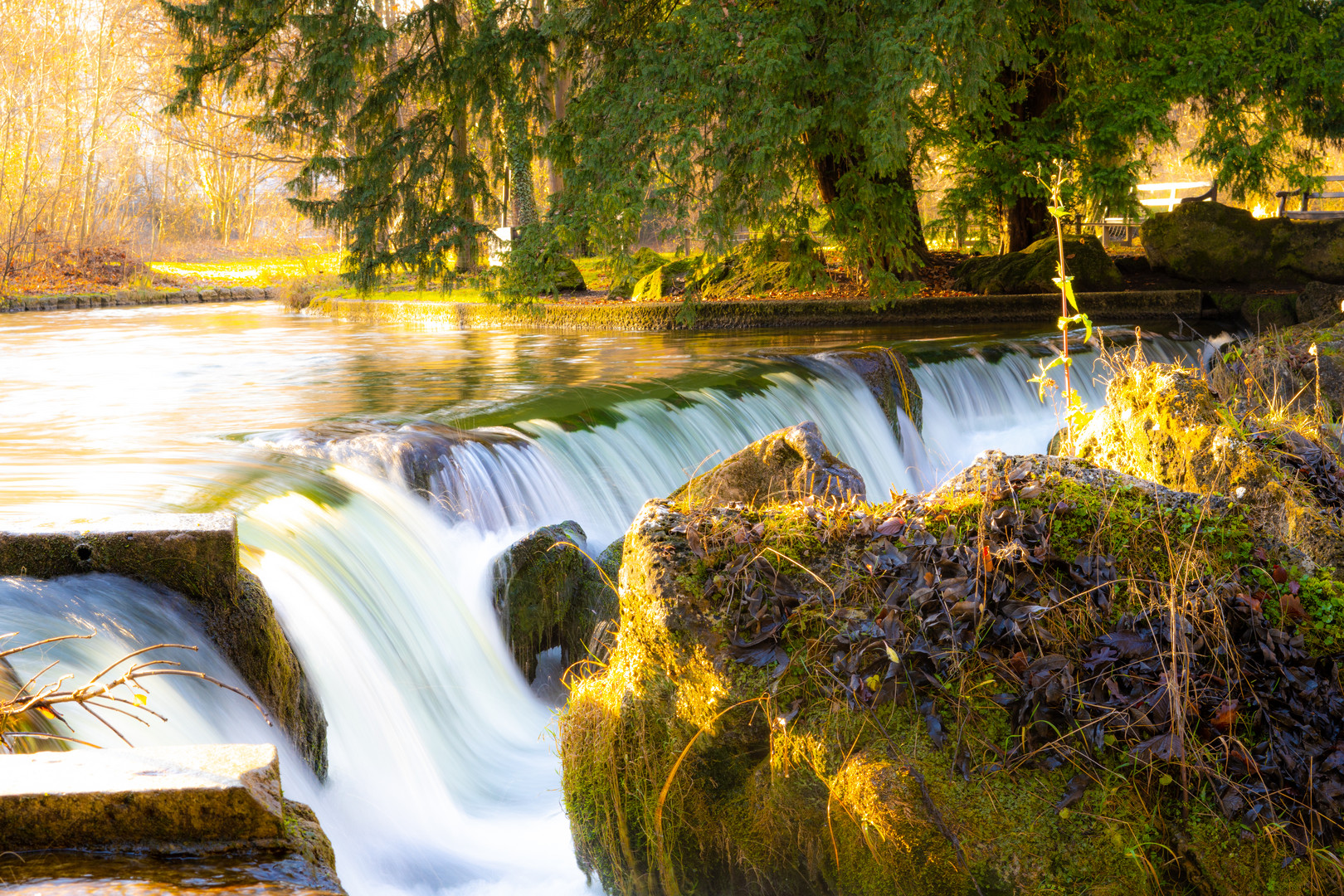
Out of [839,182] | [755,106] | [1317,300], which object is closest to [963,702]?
[755,106]

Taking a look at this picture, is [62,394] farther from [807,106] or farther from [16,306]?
[16,306]

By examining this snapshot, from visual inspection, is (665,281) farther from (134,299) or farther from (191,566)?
(134,299)

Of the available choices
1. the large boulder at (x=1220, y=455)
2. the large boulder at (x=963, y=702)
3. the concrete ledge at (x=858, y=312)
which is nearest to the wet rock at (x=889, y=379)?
the concrete ledge at (x=858, y=312)

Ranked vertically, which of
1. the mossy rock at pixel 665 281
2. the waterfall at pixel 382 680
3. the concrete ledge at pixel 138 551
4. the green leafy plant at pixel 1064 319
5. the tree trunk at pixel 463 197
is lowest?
the waterfall at pixel 382 680

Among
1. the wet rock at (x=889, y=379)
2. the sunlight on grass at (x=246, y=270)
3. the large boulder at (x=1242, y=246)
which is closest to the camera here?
the wet rock at (x=889, y=379)

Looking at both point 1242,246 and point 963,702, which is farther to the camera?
point 1242,246

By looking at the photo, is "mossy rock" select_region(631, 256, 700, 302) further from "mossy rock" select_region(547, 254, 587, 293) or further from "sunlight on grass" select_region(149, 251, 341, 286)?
"sunlight on grass" select_region(149, 251, 341, 286)

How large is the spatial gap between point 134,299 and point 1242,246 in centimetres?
2531

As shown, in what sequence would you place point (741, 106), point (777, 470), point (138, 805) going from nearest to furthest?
point (138, 805), point (777, 470), point (741, 106)

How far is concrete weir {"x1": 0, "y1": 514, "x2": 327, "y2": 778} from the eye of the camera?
4.12 metres

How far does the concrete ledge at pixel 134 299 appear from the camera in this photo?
24.2m

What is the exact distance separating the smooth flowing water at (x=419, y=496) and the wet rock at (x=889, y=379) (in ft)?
0.41

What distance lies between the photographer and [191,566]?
423 cm

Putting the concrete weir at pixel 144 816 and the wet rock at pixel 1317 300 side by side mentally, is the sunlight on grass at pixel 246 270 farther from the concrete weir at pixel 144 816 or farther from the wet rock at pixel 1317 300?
the concrete weir at pixel 144 816
